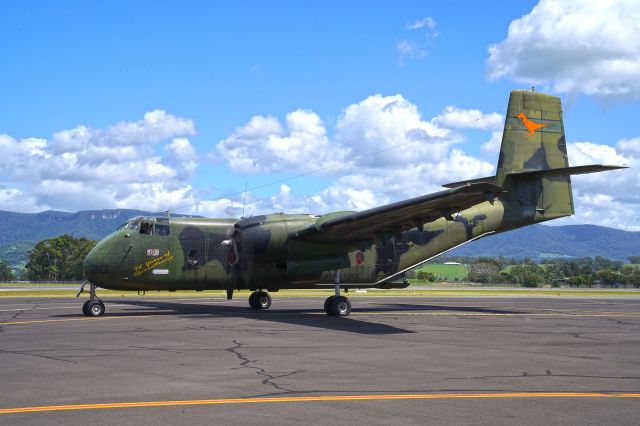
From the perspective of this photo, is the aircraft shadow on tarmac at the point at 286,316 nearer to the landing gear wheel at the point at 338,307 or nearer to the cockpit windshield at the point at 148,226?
the landing gear wheel at the point at 338,307

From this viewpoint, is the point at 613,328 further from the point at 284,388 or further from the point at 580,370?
the point at 284,388

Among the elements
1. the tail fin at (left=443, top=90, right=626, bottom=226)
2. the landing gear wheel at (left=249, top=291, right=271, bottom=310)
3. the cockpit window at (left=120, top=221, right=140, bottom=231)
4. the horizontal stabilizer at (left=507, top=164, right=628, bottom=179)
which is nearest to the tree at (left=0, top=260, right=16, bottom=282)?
the landing gear wheel at (left=249, top=291, right=271, bottom=310)

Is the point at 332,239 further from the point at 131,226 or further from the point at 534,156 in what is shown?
the point at 534,156

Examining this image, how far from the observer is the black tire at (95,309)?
2545cm

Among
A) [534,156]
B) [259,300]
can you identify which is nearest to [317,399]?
[259,300]

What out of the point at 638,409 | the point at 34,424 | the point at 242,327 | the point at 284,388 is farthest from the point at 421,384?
the point at 242,327

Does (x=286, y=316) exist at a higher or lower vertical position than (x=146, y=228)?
lower

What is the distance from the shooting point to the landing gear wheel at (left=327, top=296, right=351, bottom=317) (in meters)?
26.9

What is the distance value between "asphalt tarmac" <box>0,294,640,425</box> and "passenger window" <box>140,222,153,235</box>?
3943 mm

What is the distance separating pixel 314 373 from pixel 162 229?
15432 millimetres

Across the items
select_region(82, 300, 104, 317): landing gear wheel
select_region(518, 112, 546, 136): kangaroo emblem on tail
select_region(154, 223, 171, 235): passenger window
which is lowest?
select_region(82, 300, 104, 317): landing gear wheel

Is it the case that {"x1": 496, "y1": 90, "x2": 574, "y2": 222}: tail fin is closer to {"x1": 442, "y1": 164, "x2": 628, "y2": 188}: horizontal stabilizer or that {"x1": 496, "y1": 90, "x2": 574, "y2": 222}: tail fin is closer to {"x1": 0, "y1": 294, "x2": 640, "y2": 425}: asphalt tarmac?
{"x1": 442, "y1": 164, "x2": 628, "y2": 188}: horizontal stabilizer

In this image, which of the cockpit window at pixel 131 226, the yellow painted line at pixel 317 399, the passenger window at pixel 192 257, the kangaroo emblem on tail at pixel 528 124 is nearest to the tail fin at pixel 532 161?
the kangaroo emblem on tail at pixel 528 124

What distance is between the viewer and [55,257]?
450 feet
